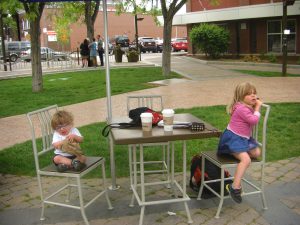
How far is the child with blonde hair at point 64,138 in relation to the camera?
4234mm

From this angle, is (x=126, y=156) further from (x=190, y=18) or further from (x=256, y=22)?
(x=190, y=18)

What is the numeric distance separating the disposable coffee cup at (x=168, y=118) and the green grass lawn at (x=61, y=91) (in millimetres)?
7395

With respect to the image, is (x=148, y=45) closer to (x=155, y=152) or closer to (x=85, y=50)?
(x=85, y=50)

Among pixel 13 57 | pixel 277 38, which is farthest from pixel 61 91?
pixel 13 57

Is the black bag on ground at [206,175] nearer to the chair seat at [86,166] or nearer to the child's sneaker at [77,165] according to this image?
the chair seat at [86,166]

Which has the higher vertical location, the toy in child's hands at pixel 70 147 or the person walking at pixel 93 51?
the person walking at pixel 93 51

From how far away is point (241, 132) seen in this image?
436 centimetres

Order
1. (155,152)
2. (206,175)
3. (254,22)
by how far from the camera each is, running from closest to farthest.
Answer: (206,175) < (155,152) < (254,22)

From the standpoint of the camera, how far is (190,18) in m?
29.6

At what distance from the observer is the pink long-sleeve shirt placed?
168 inches

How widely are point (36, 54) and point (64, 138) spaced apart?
995cm

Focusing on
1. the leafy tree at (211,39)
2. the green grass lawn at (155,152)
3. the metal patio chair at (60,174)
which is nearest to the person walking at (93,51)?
the leafy tree at (211,39)

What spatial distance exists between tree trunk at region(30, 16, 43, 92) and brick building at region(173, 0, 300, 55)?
15111mm

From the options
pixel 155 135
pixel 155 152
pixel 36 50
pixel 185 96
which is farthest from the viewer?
pixel 36 50
